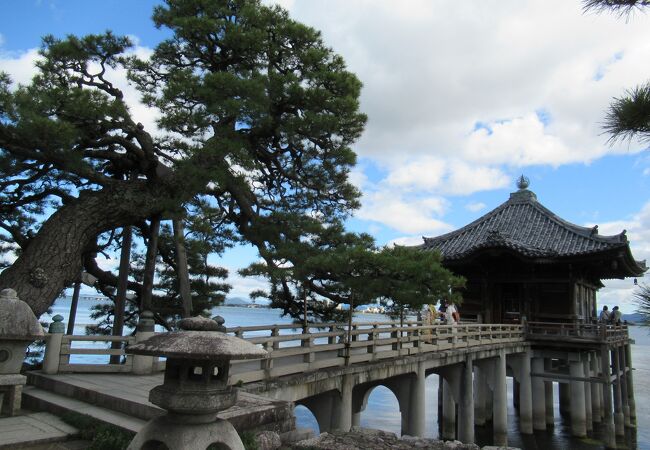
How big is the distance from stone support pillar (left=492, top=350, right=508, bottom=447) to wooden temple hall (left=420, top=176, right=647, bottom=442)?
106 inches

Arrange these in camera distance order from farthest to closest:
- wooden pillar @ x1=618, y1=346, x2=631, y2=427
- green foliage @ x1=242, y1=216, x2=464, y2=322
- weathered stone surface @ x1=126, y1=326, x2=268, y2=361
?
1. wooden pillar @ x1=618, y1=346, x2=631, y2=427
2. green foliage @ x1=242, y1=216, x2=464, y2=322
3. weathered stone surface @ x1=126, y1=326, x2=268, y2=361

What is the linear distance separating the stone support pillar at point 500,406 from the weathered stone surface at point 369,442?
34.9 feet

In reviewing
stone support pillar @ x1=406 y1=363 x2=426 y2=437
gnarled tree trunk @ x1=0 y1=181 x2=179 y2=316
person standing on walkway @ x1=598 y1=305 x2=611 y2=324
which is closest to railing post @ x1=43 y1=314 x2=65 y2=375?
gnarled tree trunk @ x1=0 y1=181 x2=179 y2=316

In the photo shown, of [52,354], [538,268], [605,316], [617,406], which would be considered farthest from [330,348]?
[605,316]

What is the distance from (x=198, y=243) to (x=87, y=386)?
3094 millimetres

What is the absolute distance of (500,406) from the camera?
17.4m

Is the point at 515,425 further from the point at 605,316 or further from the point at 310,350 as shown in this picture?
the point at 310,350

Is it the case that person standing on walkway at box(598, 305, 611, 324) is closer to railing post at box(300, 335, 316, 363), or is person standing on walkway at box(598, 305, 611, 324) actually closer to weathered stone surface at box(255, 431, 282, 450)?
railing post at box(300, 335, 316, 363)

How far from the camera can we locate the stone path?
5215 mm

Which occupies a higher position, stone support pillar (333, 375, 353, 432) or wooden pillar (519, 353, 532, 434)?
stone support pillar (333, 375, 353, 432)

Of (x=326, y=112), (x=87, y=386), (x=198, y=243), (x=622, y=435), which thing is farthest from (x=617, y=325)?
(x=87, y=386)

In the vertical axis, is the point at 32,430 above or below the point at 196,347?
below

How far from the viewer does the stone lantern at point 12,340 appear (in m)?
6.18

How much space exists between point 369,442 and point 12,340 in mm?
5541
